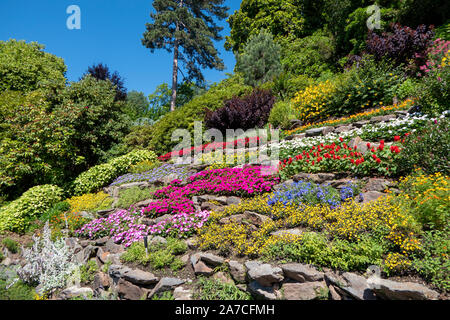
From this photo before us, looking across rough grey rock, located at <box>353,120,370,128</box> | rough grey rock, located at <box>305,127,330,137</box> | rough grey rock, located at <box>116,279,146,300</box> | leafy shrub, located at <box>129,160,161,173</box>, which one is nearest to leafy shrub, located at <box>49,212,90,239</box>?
leafy shrub, located at <box>129,160,161,173</box>

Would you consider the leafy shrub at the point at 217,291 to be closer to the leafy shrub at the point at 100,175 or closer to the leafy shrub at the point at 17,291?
the leafy shrub at the point at 17,291

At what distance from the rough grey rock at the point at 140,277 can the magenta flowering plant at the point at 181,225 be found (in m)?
0.92

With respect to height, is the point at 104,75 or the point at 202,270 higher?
the point at 104,75

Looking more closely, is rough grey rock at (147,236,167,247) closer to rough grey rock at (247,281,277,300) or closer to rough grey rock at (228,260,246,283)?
rough grey rock at (228,260,246,283)

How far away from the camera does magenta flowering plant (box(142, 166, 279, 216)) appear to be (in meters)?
4.93

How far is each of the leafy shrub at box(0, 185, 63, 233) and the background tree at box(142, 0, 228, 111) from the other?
13393 mm

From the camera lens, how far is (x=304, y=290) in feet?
8.43

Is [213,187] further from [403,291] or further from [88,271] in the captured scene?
[403,291]

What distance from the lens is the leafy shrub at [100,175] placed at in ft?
27.7

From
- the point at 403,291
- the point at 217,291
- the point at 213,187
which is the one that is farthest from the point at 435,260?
the point at 213,187

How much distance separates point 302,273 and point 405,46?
397 inches

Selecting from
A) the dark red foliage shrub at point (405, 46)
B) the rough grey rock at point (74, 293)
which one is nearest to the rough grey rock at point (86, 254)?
the rough grey rock at point (74, 293)
